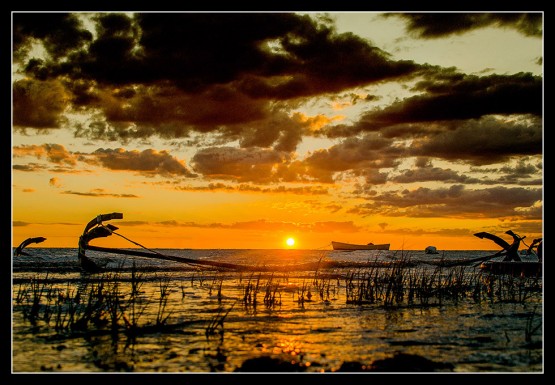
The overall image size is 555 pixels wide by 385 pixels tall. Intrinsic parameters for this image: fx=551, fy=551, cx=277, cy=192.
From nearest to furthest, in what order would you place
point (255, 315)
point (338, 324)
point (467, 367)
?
1. point (467, 367)
2. point (338, 324)
3. point (255, 315)

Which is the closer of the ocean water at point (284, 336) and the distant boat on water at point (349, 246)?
the ocean water at point (284, 336)

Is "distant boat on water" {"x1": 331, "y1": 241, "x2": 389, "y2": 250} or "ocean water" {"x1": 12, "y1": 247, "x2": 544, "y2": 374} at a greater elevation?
"ocean water" {"x1": 12, "y1": 247, "x2": 544, "y2": 374}

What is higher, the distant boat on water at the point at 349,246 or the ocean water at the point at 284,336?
the ocean water at the point at 284,336

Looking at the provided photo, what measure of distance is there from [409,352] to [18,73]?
42.1 ft

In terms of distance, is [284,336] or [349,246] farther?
[349,246]

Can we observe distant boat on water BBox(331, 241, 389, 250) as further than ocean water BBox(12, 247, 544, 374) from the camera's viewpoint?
Yes
